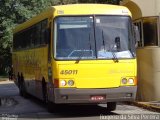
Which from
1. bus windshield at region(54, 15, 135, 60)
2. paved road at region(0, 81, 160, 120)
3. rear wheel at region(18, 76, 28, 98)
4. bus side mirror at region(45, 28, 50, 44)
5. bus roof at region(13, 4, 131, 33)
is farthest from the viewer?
→ rear wheel at region(18, 76, 28, 98)

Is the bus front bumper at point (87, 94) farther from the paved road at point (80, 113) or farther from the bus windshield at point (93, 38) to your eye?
the bus windshield at point (93, 38)

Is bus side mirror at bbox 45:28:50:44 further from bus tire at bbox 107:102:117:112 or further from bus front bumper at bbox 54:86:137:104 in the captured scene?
bus tire at bbox 107:102:117:112

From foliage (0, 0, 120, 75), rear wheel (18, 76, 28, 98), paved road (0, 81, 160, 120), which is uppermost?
foliage (0, 0, 120, 75)

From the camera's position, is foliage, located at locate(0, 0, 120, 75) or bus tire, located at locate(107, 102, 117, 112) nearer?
bus tire, located at locate(107, 102, 117, 112)

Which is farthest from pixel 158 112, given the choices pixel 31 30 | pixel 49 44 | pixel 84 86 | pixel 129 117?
pixel 31 30

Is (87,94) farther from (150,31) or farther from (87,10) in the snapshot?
(150,31)

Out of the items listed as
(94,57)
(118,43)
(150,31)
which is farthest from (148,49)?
(94,57)

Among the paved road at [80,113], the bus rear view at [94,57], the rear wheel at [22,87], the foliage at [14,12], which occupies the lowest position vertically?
the paved road at [80,113]

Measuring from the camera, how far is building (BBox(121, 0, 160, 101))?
61.5ft

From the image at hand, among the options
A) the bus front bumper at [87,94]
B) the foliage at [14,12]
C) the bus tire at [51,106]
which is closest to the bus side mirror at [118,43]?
the bus front bumper at [87,94]

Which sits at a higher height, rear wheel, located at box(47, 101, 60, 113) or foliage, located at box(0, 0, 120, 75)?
foliage, located at box(0, 0, 120, 75)

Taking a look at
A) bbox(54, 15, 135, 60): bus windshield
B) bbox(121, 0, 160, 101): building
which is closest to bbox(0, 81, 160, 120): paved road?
bbox(121, 0, 160, 101): building

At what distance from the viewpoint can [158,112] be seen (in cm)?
1633

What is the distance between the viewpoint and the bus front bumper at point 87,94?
14.7 m
